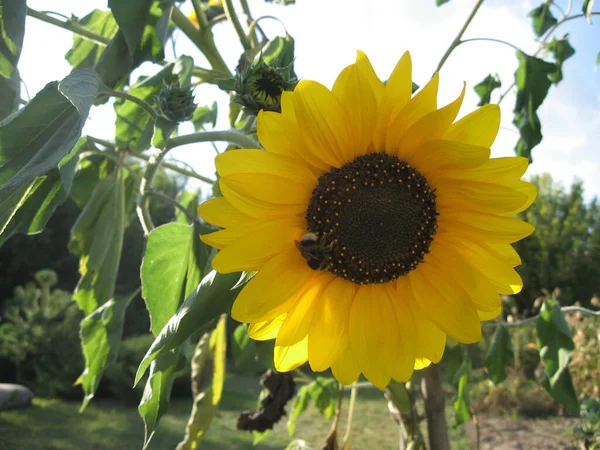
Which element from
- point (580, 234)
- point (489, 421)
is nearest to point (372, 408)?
point (489, 421)

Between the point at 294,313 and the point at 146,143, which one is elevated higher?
the point at 146,143

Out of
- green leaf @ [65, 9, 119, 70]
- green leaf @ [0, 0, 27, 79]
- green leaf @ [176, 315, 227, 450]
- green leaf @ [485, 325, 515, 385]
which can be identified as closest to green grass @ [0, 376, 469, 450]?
green leaf @ [176, 315, 227, 450]

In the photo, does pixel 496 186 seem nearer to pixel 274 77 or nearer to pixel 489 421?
pixel 274 77

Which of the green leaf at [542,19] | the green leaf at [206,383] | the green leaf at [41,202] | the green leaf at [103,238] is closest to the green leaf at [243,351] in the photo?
the green leaf at [206,383]

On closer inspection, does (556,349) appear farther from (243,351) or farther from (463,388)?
(243,351)

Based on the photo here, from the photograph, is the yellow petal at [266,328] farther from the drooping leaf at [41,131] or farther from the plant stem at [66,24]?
the plant stem at [66,24]

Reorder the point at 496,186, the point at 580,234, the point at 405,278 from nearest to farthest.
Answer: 1. the point at 496,186
2. the point at 405,278
3. the point at 580,234
